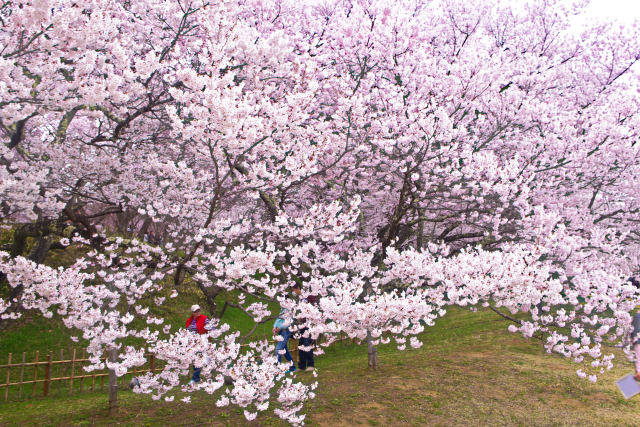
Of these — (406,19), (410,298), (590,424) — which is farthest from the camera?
(406,19)

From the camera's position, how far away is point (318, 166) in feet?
34.8

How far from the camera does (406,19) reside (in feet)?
38.3

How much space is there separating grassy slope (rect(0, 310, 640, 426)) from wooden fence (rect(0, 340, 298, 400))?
1.56 ft

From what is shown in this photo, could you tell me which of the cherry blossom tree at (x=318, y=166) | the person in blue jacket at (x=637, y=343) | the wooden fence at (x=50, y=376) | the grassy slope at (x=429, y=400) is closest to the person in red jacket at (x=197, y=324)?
the cherry blossom tree at (x=318, y=166)

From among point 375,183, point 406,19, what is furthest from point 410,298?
point 406,19

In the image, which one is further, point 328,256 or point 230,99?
point 328,256

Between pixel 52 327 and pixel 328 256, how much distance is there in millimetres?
9878

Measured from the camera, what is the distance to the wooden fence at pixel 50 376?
10.5m

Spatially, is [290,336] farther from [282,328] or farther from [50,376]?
[50,376]

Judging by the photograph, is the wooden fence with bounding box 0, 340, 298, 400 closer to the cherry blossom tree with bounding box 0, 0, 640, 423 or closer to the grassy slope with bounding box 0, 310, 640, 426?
the grassy slope with bounding box 0, 310, 640, 426

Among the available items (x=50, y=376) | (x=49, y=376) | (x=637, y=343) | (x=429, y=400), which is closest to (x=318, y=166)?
(x=429, y=400)

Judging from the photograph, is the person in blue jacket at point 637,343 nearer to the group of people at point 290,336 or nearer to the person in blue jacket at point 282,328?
the group of people at point 290,336

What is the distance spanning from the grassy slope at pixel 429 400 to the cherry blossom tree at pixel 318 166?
579 millimetres

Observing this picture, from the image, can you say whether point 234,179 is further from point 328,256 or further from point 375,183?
point 375,183
